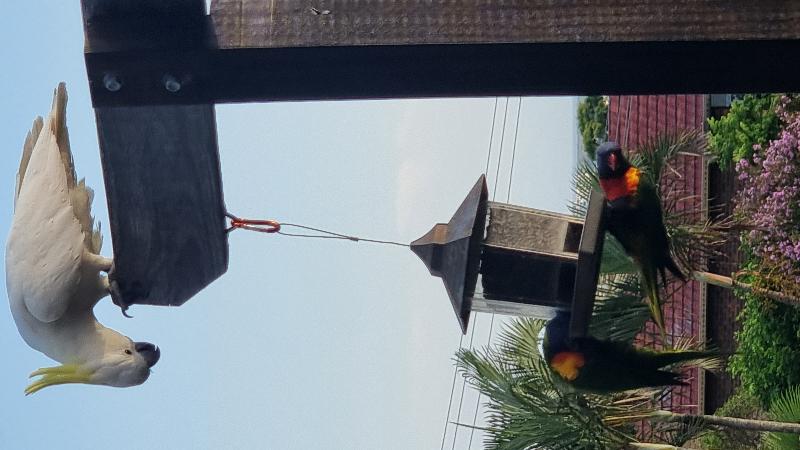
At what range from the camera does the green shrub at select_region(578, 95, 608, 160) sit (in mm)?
13211

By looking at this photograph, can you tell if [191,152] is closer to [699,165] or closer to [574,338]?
[574,338]

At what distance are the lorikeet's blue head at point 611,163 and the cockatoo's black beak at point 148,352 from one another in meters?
1.57

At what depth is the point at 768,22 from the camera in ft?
5.27

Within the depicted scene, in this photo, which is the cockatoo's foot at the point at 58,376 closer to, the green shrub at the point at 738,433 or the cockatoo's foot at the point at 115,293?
the cockatoo's foot at the point at 115,293

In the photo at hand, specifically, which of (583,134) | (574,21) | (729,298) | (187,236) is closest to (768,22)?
(574,21)

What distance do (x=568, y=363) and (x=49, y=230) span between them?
5.57 feet

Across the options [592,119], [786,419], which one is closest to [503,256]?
[786,419]

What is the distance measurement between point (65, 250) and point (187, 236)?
0.48 metres

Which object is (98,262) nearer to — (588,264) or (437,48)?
(437,48)

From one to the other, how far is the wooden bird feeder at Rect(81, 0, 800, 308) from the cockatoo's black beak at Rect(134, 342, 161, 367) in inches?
43.0

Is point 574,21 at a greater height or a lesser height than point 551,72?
greater

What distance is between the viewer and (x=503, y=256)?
2719 mm

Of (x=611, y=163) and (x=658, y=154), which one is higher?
(x=611, y=163)

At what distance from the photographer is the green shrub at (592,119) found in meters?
13.2
